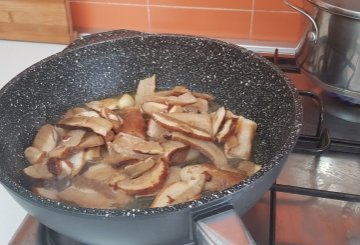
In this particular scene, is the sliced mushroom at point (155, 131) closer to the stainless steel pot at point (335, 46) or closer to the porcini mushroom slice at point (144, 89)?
the porcini mushroom slice at point (144, 89)

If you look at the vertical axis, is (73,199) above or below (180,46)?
below

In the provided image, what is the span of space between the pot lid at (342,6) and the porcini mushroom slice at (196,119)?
0.24m

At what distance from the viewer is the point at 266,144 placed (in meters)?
0.64

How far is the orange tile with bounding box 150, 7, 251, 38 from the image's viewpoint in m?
0.95

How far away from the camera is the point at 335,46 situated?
65 cm

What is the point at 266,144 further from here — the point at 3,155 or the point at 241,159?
the point at 3,155

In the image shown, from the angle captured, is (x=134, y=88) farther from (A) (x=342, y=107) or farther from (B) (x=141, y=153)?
(A) (x=342, y=107)

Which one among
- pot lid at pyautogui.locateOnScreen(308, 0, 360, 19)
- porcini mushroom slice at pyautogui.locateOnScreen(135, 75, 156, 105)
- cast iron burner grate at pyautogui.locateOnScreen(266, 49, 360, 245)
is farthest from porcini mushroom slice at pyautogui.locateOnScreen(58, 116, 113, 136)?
pot lid at pyautogui.locateOnScreen(308, 0, 360, 19)

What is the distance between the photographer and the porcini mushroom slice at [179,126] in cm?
63

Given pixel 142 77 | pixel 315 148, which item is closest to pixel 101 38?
pixel 142 77

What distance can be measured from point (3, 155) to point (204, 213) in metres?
0.30

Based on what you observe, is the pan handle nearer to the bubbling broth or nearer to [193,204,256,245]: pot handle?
the bubbling broth

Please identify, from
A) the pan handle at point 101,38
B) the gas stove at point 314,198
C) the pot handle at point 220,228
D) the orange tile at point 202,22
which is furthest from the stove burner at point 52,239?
the orange tile at point 202,22

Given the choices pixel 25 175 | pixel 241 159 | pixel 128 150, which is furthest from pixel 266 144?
pixel 25 175
